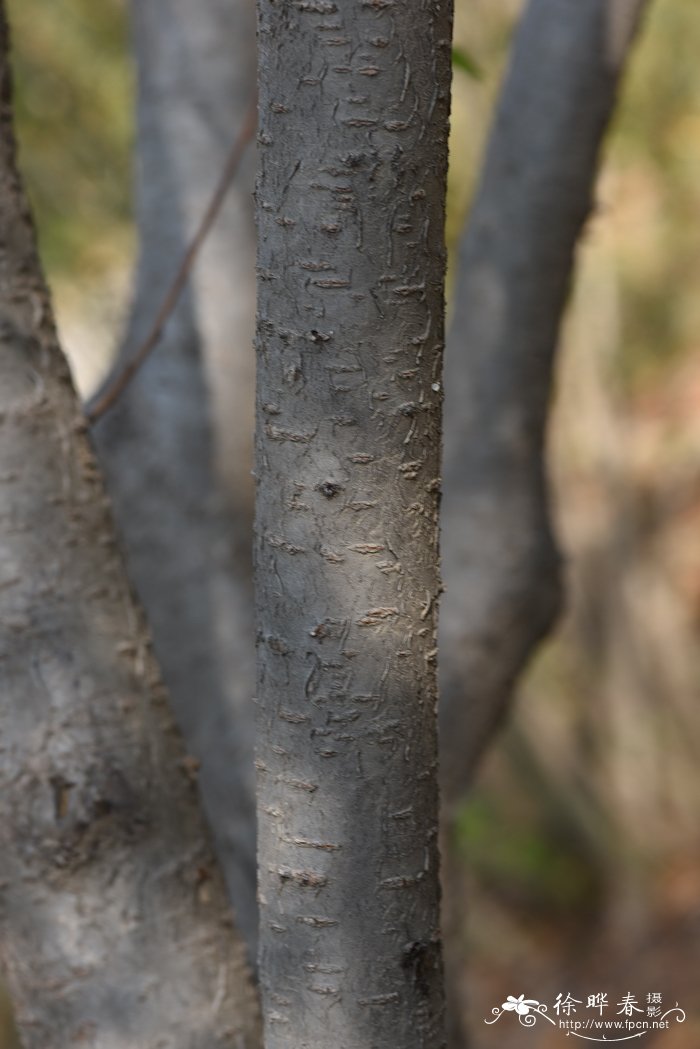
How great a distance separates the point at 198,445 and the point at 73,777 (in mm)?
1122

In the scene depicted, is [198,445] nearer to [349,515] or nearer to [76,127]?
[349,515]

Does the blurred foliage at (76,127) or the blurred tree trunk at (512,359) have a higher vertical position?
the blurred foliage at (76,127)

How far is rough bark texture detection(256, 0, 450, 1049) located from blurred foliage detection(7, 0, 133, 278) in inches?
129

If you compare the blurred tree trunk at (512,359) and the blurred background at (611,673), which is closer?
the blurred tree trunk at (512,359)

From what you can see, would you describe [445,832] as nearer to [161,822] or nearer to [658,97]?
[161,822]

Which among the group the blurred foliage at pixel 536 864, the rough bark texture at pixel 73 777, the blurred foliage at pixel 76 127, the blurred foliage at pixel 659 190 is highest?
the blurred foliage at pixel 659 190

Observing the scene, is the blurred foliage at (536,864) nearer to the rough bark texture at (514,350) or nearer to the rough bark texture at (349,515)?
the rough bark texture at (514,350)

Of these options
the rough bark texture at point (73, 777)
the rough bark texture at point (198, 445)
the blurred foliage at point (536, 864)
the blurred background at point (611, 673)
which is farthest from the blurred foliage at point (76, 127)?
the blurred foliage at point (536, 864)

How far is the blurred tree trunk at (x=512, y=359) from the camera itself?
208 cm

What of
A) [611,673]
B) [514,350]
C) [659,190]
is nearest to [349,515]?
[514,350]

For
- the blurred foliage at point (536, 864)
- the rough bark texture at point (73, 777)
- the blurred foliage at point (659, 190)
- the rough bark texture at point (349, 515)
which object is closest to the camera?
the rough bark texture at point (349, 515)

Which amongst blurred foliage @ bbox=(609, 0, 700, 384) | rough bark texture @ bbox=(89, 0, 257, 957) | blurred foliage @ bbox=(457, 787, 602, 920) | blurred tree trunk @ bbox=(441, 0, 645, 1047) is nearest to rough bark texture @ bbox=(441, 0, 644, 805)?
blurred tree trunk @ bbox=(441, 0, 645, 1047)

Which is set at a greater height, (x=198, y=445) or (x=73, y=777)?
(x=198, y=445)

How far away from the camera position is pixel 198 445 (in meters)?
2.25
